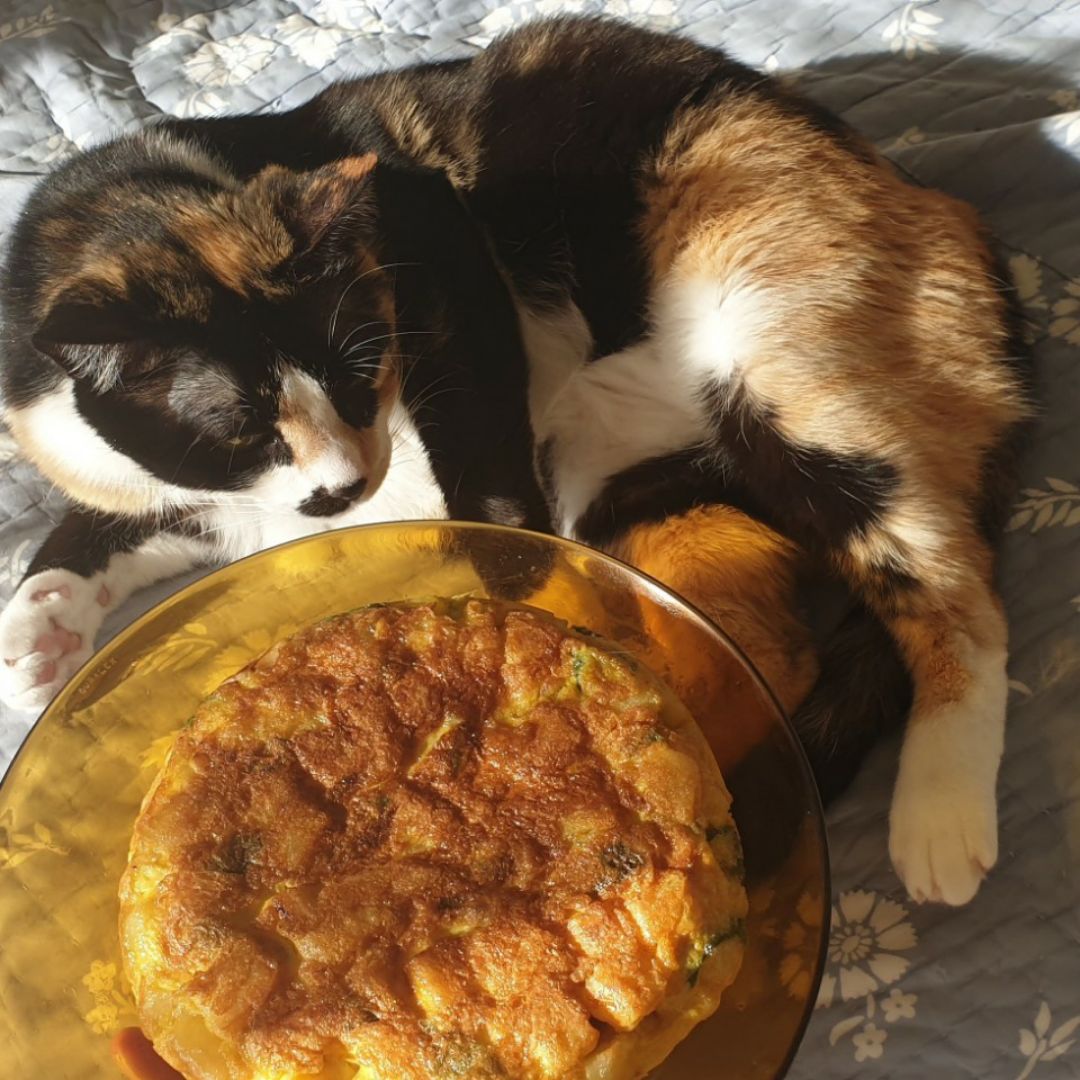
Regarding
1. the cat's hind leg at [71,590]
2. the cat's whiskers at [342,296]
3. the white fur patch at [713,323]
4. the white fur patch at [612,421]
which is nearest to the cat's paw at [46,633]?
the cat's hind leg at [71,590]

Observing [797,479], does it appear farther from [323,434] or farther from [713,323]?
[323,434]

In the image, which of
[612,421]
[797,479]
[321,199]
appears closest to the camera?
[321,199]

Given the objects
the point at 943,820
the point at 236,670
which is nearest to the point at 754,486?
the point at 943,820

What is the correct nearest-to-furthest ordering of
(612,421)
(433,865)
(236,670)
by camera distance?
1. (433,865)
2. (236,670)
3. (612,421)

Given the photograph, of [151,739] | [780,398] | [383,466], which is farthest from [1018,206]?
[151,739]

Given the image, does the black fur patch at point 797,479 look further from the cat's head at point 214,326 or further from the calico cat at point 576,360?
the cat's head at point 214,326

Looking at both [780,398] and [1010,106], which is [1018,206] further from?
[780,398]

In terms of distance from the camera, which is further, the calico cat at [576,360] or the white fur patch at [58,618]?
the white fur patch at [58,618]

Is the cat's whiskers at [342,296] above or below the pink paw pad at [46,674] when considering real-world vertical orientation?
above
